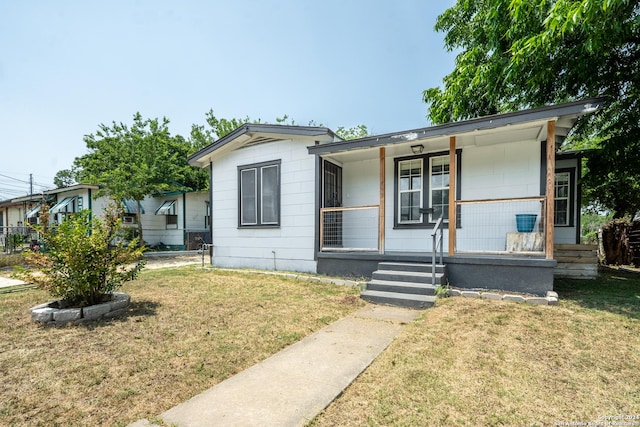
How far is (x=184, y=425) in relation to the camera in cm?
188

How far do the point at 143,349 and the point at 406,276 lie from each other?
13.8 ft

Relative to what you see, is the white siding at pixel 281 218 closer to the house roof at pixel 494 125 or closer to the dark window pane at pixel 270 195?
the dark window pane at pixel 270 195

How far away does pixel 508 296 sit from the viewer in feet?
15.9

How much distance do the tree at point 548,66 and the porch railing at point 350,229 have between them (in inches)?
173

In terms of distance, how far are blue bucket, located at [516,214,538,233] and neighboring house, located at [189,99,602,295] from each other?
1.3 inches

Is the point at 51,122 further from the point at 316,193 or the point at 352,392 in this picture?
the point at 352,392

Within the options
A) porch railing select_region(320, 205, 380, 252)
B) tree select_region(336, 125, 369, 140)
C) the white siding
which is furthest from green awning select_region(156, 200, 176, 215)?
tree select_region(336, 125, 369, 140)

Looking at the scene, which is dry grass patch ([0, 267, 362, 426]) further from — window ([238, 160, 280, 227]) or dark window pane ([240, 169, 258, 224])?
dark window pane ([240, 169, 258, 224])

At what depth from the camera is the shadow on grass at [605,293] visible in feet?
14.7

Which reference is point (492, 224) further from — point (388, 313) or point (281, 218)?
point (281, 218)

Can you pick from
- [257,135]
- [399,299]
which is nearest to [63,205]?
[257,135]

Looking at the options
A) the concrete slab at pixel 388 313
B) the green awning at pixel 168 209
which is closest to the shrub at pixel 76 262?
the concrete slab at pixel 388 313

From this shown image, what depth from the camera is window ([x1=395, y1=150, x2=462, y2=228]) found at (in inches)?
281

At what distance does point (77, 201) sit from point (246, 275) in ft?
44.3
